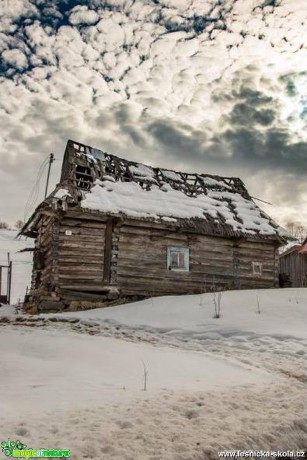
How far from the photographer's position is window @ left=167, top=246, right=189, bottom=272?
1527cm

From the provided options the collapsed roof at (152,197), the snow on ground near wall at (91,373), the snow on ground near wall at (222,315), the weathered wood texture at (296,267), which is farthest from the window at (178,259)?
the weathered wood texture at (296,267)

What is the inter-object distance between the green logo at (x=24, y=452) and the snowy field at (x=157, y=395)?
0.19 ft

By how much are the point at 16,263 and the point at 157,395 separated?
41320 mm

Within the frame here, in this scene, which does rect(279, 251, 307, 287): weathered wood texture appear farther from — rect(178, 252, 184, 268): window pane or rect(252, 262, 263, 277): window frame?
rect(178, 252, 184, 268): window pane

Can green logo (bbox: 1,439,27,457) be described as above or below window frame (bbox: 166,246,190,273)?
below

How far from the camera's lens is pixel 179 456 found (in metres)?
2.57

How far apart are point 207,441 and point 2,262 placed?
42.1 m

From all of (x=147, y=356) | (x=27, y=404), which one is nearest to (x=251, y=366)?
(x=147, y=356)

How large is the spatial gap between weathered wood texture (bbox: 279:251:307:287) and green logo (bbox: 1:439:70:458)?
2433 cm

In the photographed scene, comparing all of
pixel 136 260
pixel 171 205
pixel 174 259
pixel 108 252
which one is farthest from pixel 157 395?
pixel 171 205

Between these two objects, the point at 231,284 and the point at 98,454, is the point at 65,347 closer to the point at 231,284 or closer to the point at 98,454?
the point at 98,454

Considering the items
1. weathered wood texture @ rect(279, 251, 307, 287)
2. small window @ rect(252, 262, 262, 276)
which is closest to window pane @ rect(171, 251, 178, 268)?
→ small window @ rect(252, 262, 262, 276)

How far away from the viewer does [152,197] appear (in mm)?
15961

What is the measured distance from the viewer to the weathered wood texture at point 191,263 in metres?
14.6
